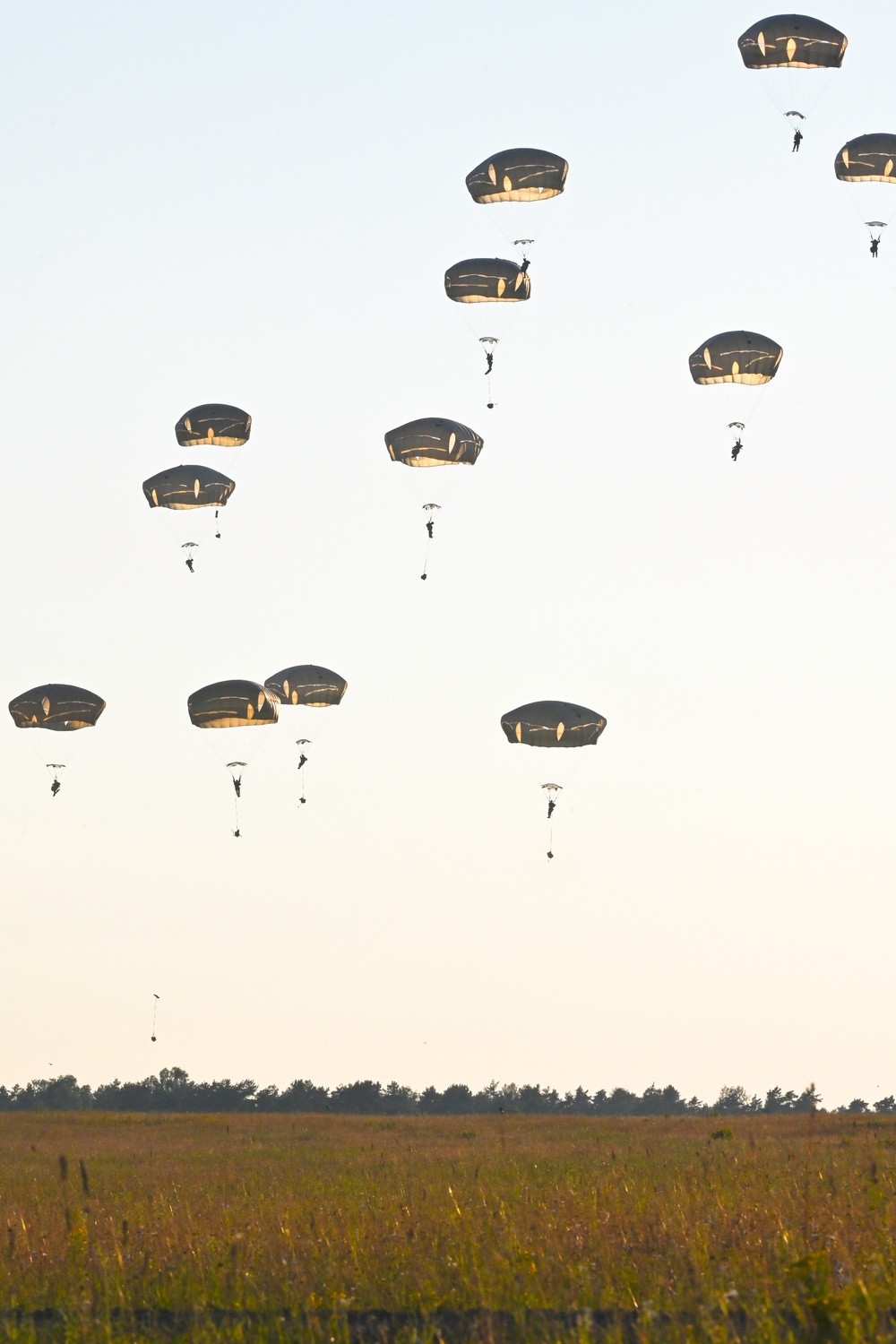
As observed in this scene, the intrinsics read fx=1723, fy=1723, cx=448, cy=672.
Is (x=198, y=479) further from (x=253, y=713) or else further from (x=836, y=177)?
(x=836, y=177)

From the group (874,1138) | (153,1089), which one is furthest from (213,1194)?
(153,1089)

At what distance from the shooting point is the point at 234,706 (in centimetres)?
4478

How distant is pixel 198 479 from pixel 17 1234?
30083 millimetres

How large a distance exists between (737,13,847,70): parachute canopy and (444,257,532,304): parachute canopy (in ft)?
28.6

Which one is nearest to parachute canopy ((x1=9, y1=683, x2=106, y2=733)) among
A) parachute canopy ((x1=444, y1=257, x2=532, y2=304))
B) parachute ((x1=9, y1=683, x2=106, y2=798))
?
parachute ((x1=9, y1=683, x2=106, y2=798))

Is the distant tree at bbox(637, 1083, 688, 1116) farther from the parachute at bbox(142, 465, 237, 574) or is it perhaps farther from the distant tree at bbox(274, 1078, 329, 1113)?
the parachute at bbox(142, 465, 237, 574)

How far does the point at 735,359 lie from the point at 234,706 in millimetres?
15655

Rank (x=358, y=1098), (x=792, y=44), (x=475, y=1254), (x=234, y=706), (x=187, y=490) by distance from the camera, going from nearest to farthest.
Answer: (x=475, y=1254) < (x=792, y=44) < (x=234, y=706) < (x=187, y=490) < (x=358, y=1098)

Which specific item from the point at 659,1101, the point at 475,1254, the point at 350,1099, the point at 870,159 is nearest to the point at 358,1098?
the point at 350,1099

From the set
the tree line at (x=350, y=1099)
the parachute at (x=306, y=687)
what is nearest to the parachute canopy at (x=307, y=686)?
the parachute at (x=306, y=687)

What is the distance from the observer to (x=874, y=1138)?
122ft

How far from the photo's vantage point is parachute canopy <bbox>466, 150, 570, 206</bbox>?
4525 centimetres

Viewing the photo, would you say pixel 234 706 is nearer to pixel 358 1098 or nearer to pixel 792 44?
pixel 792 44

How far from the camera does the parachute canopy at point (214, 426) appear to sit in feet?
157
